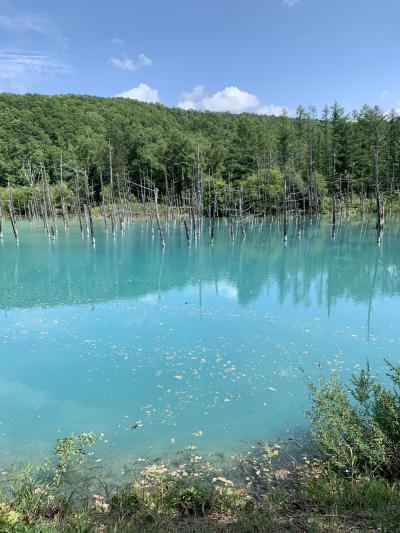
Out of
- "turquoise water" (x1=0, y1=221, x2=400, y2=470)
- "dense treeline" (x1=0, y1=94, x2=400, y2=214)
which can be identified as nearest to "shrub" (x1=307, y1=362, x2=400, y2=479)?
"turquoise water" (x1=0, y1=221, x2=400, y2=470)

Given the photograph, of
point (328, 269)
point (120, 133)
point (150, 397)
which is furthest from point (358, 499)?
point (120, 133)

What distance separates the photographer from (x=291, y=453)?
22.8 feet

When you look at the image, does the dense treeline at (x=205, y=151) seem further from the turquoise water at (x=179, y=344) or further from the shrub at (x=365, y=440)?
the shrub at (x=365, y=440)

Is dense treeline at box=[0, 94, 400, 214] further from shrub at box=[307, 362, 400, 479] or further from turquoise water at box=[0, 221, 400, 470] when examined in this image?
shrub at box=[307, 362, 400, 479]

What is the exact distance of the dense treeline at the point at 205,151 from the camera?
191 feet

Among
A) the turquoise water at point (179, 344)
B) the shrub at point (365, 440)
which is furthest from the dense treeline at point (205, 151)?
the shrub at point (365, 440)

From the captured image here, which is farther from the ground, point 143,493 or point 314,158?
point 314,158

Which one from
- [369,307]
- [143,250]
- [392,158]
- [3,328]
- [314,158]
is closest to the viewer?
[3,328]

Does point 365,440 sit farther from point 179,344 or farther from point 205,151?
point 205,151

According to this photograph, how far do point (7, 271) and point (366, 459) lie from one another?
22.9 m

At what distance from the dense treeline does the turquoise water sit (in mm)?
26275

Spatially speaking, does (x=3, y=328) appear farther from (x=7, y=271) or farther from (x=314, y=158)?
(x=314, y=158)

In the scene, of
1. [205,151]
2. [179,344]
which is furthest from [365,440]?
[205,151]

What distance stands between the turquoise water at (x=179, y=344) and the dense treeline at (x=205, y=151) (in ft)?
86.2
